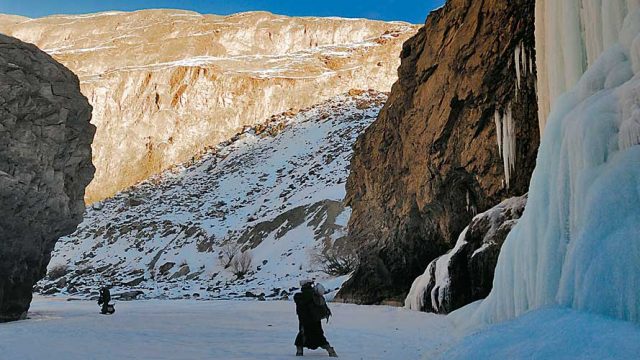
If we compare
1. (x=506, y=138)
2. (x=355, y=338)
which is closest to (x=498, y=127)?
(x=506, y=138)

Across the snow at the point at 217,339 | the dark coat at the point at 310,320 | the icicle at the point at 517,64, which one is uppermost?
the icicle at the point at 517,64

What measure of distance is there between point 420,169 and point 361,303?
5741mm

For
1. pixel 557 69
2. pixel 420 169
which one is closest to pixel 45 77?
pixel 420 169

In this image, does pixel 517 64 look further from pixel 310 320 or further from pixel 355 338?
pixel 310 320

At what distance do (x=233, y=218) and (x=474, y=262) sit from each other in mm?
35814

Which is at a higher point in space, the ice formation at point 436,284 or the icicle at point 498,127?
the icicle at point 498,127

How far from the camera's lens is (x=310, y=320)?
318 inches

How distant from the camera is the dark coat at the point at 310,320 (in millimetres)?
7965

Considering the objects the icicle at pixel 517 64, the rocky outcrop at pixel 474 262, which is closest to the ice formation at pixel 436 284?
the rocky outcrop at pixel 474 262

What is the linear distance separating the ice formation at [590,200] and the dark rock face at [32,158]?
1397 centimetres

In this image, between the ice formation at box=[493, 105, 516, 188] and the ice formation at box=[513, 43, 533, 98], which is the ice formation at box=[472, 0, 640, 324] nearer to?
the ice formation at box=[513, 43, 533, 98]

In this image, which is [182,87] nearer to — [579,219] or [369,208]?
[369,208]

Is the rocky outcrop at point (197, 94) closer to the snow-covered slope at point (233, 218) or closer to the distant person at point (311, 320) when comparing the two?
the snow-covered slope at point (233, 218)

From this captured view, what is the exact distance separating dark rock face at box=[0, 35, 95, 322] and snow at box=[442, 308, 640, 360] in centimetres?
1533
